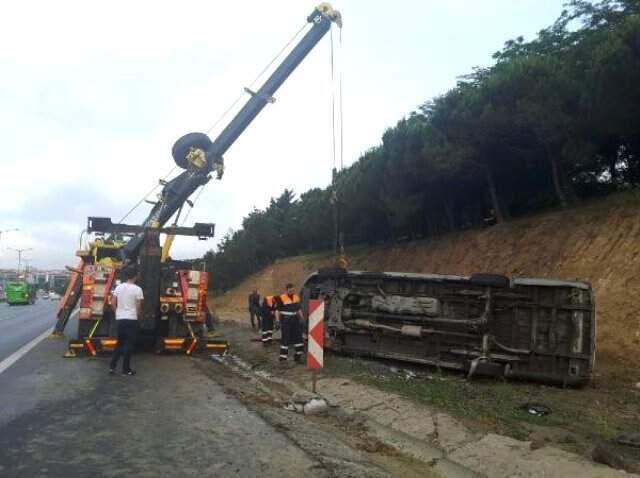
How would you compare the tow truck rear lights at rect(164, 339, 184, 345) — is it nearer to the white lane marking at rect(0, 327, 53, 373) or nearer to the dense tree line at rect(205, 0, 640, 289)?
the white lane marking at rect(0, 327, 53, 373)

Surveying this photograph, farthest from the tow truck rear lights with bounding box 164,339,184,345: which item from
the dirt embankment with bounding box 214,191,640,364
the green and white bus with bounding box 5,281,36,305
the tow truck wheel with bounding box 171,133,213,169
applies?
the green and white bus with bounding box 5,281,36,305

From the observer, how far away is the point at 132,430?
266 inches


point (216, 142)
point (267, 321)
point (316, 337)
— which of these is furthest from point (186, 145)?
point (316, 337)

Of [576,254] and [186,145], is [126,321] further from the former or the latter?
[576,254]

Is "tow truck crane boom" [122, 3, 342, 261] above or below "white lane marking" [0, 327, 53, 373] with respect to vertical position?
above

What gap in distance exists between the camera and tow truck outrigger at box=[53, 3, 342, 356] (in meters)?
13.5

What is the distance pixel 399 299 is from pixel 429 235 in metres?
21.9

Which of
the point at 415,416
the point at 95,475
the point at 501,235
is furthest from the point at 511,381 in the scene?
the point at 501,235

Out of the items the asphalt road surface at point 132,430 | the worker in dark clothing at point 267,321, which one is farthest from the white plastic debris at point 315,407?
the worker in dark clothing at point 267,321

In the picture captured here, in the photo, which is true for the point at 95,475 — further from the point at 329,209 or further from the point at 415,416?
the point at 329,209

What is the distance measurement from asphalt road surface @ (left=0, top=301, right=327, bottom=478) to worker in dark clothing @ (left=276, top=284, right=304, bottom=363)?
2.42 metres

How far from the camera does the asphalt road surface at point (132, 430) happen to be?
5.52 meters

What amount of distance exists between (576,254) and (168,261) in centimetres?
1201

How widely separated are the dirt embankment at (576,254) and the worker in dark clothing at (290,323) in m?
6.47
